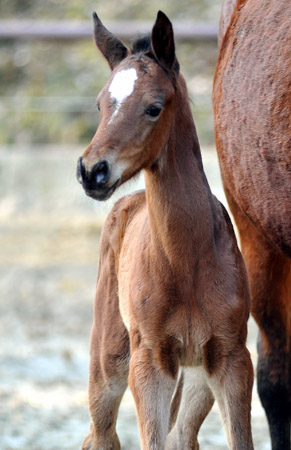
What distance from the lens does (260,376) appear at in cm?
391

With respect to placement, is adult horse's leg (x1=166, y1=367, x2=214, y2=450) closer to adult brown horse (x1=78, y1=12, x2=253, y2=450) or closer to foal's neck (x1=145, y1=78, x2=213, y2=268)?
adult brown horse (x1=78, y1=12, x2=253, y2=450)

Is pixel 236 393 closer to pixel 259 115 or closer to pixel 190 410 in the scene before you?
pixel 190 410

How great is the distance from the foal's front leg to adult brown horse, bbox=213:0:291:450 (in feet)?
2.19

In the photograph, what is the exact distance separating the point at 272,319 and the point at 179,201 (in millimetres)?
969

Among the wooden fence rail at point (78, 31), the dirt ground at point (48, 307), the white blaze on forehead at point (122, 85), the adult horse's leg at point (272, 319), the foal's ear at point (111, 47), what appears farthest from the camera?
the wooden fence rail at point (78, 31)

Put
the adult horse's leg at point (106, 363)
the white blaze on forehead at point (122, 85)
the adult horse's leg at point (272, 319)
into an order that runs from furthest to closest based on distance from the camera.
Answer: the adult horse's leg at point (272, 319) < the adult horse's leg at point (106, 363) < the white blaze on forehead at point (122, 85)

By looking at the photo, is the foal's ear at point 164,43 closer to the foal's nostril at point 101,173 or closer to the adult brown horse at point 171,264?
the adult brown horse at point 171,264

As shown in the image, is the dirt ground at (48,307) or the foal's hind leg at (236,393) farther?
the dirt ground at (48,307)

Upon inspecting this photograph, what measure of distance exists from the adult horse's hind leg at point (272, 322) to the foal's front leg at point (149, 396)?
0.86 m

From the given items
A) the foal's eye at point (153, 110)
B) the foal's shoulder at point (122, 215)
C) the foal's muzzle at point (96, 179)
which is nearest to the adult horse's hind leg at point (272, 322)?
the foal's shoulder at point (122, 215)

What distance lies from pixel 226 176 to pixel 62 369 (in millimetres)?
2711

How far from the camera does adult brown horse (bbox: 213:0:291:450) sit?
3.10 metres

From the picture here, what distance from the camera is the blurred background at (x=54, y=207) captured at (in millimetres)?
5047

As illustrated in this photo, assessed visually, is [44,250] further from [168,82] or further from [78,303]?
[168,82]
